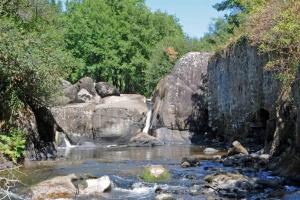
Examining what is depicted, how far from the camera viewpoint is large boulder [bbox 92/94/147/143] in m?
36.2

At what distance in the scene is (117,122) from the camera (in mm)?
36344

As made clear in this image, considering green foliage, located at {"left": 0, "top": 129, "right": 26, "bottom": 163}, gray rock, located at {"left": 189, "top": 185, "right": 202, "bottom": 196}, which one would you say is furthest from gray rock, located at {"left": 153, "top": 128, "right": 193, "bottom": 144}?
gray rock, located at {"left": 189, "top": 185, "right": 202, "bottom": 196}

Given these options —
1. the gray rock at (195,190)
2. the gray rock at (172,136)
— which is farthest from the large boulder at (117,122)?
the gray rock at (195,190)

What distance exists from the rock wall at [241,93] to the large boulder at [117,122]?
20.3 ft

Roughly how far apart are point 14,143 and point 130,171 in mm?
4893

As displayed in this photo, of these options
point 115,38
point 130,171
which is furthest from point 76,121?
point 115,38

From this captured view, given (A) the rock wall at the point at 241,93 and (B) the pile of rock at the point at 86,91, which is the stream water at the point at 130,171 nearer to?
(A) the rock wall at the point at 241,93

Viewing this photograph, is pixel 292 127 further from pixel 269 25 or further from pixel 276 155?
pixel 269 25

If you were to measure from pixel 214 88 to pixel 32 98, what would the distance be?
1329cm

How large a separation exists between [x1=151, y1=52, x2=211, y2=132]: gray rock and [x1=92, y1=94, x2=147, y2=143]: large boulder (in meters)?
1.34

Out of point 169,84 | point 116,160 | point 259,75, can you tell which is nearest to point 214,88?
point 169,84

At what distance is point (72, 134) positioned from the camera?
37.1m

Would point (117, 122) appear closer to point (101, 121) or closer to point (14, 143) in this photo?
point (101, 121)

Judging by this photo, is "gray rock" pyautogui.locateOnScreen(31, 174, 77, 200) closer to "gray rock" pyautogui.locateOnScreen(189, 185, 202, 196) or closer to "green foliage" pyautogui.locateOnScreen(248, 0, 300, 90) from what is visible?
"gray rock" pyautogui.locateOnScreen(189, 185, 202, 196)
